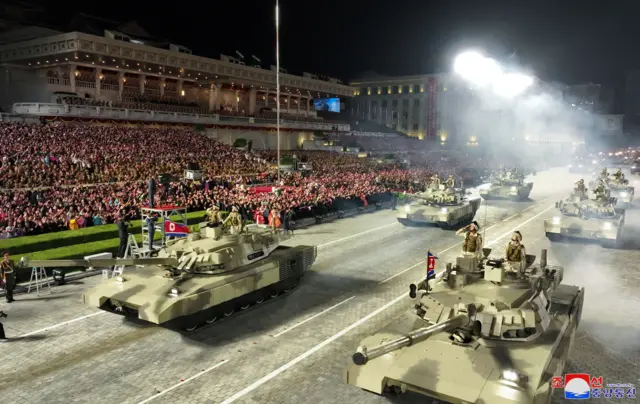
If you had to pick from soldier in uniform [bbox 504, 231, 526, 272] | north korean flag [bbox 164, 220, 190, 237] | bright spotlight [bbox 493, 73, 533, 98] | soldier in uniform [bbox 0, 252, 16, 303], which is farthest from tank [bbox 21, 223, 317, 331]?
bright spotlight [bbox 493, 73, 533, 98]

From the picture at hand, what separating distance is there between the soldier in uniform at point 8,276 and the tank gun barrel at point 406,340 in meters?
11.2

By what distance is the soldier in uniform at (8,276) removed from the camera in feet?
46.6

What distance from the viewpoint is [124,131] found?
39.6 metres

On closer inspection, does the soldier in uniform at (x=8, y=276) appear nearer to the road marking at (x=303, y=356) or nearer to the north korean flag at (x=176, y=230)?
the north korean flag at (x=176, y=230)

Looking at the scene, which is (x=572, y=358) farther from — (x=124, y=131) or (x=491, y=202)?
(x=124, y=131)

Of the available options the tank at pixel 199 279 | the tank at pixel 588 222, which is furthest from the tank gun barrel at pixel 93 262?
the tank at pixel 588 222

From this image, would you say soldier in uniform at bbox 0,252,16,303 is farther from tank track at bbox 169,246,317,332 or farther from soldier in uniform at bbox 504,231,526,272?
soldier in uniform at bbox 504,231,526,272

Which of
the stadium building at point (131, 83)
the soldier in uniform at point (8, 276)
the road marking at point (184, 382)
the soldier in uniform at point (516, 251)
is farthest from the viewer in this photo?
the stadium building at point (131, 83)

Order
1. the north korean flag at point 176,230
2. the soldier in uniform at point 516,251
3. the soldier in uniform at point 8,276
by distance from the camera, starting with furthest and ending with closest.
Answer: the north korean flag at point 176,230
the soldier in uniform at point 8,276
the soldier in uniform at point 516,251

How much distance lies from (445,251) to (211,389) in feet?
45.7

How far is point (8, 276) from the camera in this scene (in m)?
14.2

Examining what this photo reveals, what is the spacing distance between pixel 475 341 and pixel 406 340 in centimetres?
184

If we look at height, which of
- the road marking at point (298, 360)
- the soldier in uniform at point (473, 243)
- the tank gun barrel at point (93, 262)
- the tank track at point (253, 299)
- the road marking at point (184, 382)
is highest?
the soldier in uniform at point (473, 243)

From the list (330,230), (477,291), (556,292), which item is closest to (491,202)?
(330,230)
